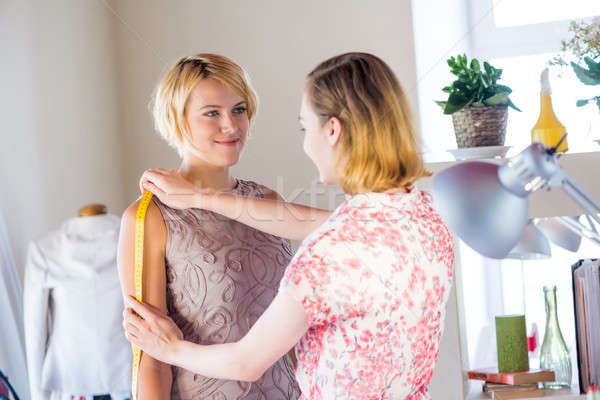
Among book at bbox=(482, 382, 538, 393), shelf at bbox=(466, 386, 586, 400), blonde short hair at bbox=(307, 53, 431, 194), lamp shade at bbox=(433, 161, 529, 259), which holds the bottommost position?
shelf at bbox=(466, 386, 586, 400)

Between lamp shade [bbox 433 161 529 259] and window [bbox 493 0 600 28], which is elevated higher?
window [bbox 493 0 600 28]

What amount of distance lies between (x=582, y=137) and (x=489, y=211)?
1.92 meters

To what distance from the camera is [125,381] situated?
7.38ft

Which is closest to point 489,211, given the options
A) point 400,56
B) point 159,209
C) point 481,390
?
point 159,209

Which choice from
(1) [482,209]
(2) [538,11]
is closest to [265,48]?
(2) [538,11]

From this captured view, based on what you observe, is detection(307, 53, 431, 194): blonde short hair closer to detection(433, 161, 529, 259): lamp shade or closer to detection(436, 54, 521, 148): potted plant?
detection(433, 161, 529, 259): lamp shade

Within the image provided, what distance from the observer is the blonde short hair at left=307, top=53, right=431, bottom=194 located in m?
1.07

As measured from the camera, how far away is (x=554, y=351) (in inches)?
76.7

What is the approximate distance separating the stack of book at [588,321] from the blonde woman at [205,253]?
85 cm

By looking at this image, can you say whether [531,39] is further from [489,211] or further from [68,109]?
[489,211]

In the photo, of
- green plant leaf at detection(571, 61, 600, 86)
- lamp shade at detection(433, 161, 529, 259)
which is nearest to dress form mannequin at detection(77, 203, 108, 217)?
green plant leaf at detection(571, 61, 600, 86)

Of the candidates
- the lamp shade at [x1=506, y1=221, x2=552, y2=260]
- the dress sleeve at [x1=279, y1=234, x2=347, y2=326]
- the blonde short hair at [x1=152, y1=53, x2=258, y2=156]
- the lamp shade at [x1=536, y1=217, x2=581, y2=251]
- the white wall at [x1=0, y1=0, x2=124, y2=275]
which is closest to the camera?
the dress sleeve at [x1=279, y1=234, x2=347, y2=326]

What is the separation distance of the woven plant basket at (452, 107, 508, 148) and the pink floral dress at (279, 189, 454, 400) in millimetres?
823

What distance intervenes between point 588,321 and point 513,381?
0.27 m
